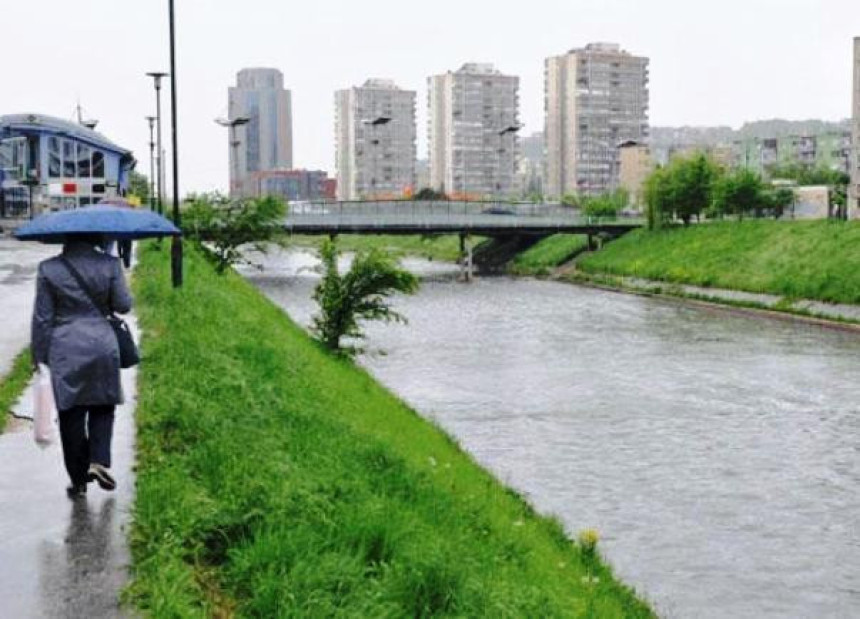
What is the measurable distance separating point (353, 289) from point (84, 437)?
17245 millimetres

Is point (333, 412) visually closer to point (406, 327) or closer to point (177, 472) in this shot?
point (177, 472)

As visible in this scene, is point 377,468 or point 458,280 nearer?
point 377,468

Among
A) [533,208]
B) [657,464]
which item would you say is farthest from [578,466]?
[533,208]

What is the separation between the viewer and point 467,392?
24641 mm

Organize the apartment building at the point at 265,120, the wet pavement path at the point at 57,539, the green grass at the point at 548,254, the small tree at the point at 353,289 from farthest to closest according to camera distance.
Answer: the apartment building at the point at 265,120, the green grass at the point at 548,254, the small tree at the point at 353,289, the wet pavement path at the point at 57,539

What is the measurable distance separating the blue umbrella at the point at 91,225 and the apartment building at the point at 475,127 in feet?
501

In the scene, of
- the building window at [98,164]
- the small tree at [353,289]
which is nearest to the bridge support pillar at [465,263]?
the building window at [98,164]

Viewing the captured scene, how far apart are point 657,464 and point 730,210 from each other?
188ft

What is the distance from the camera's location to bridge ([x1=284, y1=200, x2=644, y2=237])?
65.4 m

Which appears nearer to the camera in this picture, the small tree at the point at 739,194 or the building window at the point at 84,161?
the building window at the point at 84,161

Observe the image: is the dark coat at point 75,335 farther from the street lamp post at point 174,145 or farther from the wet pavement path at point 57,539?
the street lamp post at point 174,145

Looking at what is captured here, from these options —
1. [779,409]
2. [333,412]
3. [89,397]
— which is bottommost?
[779,409]

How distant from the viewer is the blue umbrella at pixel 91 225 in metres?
8.11

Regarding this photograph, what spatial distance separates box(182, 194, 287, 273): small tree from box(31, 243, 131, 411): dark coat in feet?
92.8
